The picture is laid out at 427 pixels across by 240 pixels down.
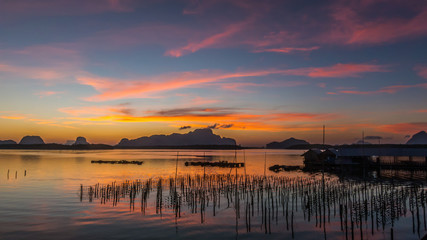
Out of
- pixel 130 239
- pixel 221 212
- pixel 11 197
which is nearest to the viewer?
pixel 130 239

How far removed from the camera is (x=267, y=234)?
779 inches

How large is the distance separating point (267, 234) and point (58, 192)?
31.5 m

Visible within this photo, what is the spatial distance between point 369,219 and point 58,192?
3648cm

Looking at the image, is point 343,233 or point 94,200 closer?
point 343,233

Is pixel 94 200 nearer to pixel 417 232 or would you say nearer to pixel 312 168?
pixel 417 232

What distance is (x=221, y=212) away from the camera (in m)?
26.4

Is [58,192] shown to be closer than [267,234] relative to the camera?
No

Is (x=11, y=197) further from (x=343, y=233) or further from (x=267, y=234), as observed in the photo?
(x=343, y=233)

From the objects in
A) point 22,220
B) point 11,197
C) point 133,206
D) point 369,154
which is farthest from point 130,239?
point 369,154

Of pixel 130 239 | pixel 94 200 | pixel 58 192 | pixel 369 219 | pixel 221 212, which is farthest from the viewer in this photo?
pixel 58 192

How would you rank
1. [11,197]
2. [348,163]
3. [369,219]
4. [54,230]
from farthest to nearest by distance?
[348,163] < [11,197] < [369,219] < [54,230]

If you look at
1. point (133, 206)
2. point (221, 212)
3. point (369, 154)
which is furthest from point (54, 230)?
point (369, 154)

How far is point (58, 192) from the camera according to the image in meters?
40.3

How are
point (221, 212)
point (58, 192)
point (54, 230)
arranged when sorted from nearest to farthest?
1. point (54, 230)
2. point (221, 212)
3. point (58, 192)
